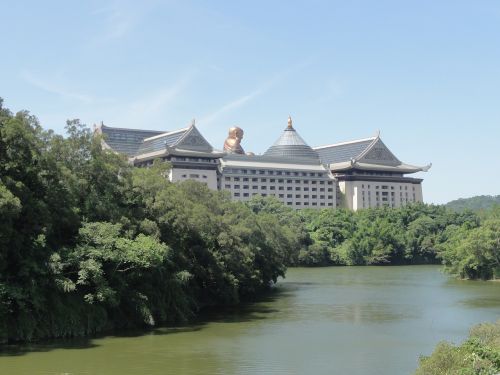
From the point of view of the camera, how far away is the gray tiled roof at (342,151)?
118 metres

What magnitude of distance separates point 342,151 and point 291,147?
28.9ft

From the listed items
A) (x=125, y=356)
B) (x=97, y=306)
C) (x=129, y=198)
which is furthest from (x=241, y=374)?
(x=129, y=198)

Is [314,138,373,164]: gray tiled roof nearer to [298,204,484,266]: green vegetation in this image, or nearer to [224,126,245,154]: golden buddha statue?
[224,126,245,154]: golden buddha statue

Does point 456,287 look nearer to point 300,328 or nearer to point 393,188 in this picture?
point 300,328

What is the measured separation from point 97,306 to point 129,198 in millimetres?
5787

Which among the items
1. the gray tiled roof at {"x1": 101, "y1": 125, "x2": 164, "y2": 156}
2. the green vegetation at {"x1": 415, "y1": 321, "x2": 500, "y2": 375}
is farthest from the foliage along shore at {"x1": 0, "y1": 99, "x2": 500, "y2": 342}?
the gray tiled roof at {"x1": 101, "y1": 125, "x2": 164, "y2": 156}

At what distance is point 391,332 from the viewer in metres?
27.8

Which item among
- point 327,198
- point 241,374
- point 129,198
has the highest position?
point 327,198

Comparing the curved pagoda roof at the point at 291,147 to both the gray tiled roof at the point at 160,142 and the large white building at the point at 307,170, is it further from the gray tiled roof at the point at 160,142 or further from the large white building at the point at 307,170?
the gray tiled roof at the point at 160,142

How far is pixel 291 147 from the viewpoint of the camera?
123 meters

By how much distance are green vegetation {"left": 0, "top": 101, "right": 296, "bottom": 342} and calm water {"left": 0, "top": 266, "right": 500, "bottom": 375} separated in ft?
4.34

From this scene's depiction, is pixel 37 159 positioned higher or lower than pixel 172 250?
higher

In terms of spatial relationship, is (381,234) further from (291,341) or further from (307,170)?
(291,341)

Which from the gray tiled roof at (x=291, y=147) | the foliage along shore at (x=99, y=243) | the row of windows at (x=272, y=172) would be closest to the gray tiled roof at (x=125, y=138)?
the row of windows at (x=272, y=172)
